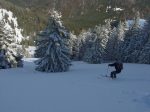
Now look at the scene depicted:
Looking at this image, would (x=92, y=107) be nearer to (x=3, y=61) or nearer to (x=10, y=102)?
(x=10, y=102)

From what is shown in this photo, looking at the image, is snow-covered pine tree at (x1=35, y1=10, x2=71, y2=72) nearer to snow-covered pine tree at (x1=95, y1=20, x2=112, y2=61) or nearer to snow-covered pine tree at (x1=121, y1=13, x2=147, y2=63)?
snow-covered pine tree at (x1=121, y1=13, x2=147, y2=63)

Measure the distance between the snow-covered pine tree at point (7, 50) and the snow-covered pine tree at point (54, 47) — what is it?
7768 millimetres

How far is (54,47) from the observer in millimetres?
43281

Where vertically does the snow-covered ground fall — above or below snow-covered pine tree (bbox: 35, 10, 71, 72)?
below

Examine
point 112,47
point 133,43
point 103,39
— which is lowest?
point 112,47

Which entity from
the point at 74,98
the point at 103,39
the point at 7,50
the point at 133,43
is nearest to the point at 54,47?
the point at 7,50

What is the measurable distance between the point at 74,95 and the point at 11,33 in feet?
107

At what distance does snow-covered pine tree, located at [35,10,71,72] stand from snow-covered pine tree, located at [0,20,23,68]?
7.77 meters

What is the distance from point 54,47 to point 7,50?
32.8 ft

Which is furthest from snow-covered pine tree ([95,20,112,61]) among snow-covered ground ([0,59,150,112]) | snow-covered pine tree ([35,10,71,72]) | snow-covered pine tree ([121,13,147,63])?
snow-covered ground ([0,59,150,112])

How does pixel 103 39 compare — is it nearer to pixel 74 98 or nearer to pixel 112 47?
pixel 112 47

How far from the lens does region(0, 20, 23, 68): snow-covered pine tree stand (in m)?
49.9

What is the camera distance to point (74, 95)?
20969 mm

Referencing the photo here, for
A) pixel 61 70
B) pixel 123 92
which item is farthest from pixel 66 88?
pixel 61 70
